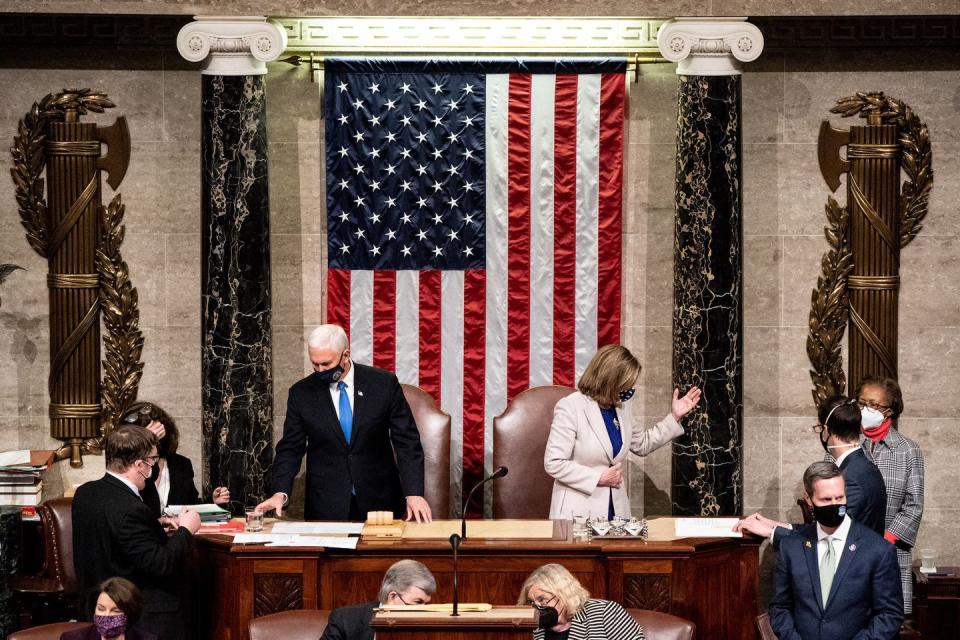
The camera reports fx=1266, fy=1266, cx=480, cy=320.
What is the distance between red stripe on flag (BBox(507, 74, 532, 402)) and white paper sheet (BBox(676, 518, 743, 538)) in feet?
7.76

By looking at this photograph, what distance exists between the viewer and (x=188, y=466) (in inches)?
291

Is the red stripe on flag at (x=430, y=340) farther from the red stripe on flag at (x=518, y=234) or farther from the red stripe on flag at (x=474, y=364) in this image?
the red stripe on flag at (x=518, y=234)

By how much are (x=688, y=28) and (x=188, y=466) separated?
4288 millimetres

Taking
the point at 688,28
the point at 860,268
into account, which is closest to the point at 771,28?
the point at 688,28

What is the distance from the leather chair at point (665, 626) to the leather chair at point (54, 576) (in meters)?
3.30

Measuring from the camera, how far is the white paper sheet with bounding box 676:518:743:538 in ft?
21.9

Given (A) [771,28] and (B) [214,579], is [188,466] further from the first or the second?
(A) [771,28]

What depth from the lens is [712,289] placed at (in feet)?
28.2

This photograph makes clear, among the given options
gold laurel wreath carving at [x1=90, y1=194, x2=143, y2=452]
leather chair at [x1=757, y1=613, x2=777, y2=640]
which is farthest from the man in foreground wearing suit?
gold laurel wreath carving at [x1=90, y1=194, x2=143, y2=452]

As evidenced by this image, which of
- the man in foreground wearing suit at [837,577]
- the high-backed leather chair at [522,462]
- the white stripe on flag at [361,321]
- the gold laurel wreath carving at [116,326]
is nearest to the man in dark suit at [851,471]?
the man in foreground wearing suit at [837,577]

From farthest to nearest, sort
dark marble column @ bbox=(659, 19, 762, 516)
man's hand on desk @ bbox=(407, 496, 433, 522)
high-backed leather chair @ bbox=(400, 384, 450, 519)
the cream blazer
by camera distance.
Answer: dark marble column @ bbox=(659, 19, 762, 516) < high-backed leather chair @ bbox=(400, 384, 450, 519) < the cream blazer < man's hand on desk @ bbox=(407, 496, 433, 522)

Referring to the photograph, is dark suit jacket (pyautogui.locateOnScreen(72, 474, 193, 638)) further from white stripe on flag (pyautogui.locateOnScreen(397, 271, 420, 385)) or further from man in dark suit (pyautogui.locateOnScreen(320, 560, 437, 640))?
white stripe on flag (pyautogui.locateOnScreen(397, 271, 420, 385))

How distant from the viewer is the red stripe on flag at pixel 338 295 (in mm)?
9102

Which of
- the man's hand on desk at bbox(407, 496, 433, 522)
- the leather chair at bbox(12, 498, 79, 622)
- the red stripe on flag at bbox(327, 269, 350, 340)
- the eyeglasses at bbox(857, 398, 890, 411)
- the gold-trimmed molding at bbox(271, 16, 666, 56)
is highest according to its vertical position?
the gold-trimmed molding at bbox(271, 16, 666, 56)
